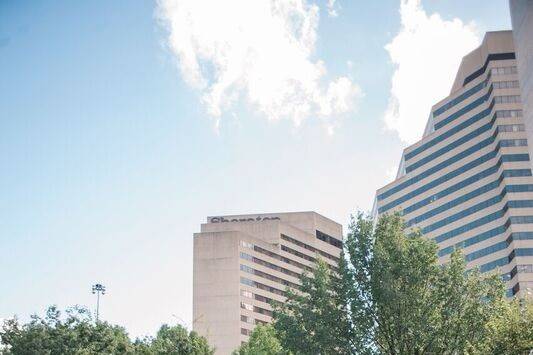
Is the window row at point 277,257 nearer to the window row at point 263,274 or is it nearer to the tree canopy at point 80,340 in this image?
the window row at point 263,274

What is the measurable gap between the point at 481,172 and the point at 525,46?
9923 centimetres

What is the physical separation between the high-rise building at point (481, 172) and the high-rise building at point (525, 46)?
82.0 m

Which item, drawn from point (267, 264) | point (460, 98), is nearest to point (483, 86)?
point (460, 98)

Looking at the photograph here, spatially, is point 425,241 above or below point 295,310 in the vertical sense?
above

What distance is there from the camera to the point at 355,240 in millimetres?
47469

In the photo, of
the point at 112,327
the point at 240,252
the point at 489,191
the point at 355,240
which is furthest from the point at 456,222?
the point at 355,240

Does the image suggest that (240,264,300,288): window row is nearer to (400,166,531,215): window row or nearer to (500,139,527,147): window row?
(400,166,531,215): window row

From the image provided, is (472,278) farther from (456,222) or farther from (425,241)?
(456,222)

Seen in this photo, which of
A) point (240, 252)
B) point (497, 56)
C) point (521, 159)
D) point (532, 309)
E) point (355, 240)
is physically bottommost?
point (532, 309)

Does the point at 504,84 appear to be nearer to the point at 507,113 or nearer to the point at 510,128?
the point at 507,113

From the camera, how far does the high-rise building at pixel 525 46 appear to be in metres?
60.0

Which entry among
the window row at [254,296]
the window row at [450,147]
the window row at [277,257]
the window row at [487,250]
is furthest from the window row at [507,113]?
the window row at [254,296]

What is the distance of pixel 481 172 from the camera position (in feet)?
515

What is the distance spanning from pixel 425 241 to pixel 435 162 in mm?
126495
